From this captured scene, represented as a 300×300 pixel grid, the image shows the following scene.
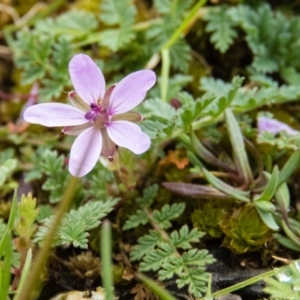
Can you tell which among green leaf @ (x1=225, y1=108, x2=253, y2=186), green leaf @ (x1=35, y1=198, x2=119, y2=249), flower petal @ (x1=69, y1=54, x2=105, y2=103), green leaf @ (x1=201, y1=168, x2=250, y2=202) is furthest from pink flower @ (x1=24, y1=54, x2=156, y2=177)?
green leaf @ (x1=225, y1=108, x2=253, y2=186)

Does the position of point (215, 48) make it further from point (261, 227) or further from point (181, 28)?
point (261, 227)

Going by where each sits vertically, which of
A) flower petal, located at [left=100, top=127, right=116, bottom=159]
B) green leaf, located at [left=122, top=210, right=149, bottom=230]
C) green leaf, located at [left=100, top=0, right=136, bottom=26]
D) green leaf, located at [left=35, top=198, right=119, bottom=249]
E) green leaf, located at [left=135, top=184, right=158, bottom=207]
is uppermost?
flower petal, located at [left=100, top=127, right=116, bottom=159]

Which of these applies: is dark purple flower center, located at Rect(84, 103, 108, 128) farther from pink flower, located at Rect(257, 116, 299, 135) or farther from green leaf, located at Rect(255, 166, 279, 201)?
pink flower, located at Rect(257, 116, 299, 135)

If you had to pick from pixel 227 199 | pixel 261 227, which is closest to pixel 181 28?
pixel 227 199

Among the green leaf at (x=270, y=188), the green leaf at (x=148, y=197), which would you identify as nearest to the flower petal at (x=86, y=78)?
the green leaf at (x=148, y=197)

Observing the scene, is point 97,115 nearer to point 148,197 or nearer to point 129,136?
point 129,136

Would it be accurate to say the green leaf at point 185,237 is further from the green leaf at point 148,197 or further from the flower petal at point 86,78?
the flower petal at point 86,78
